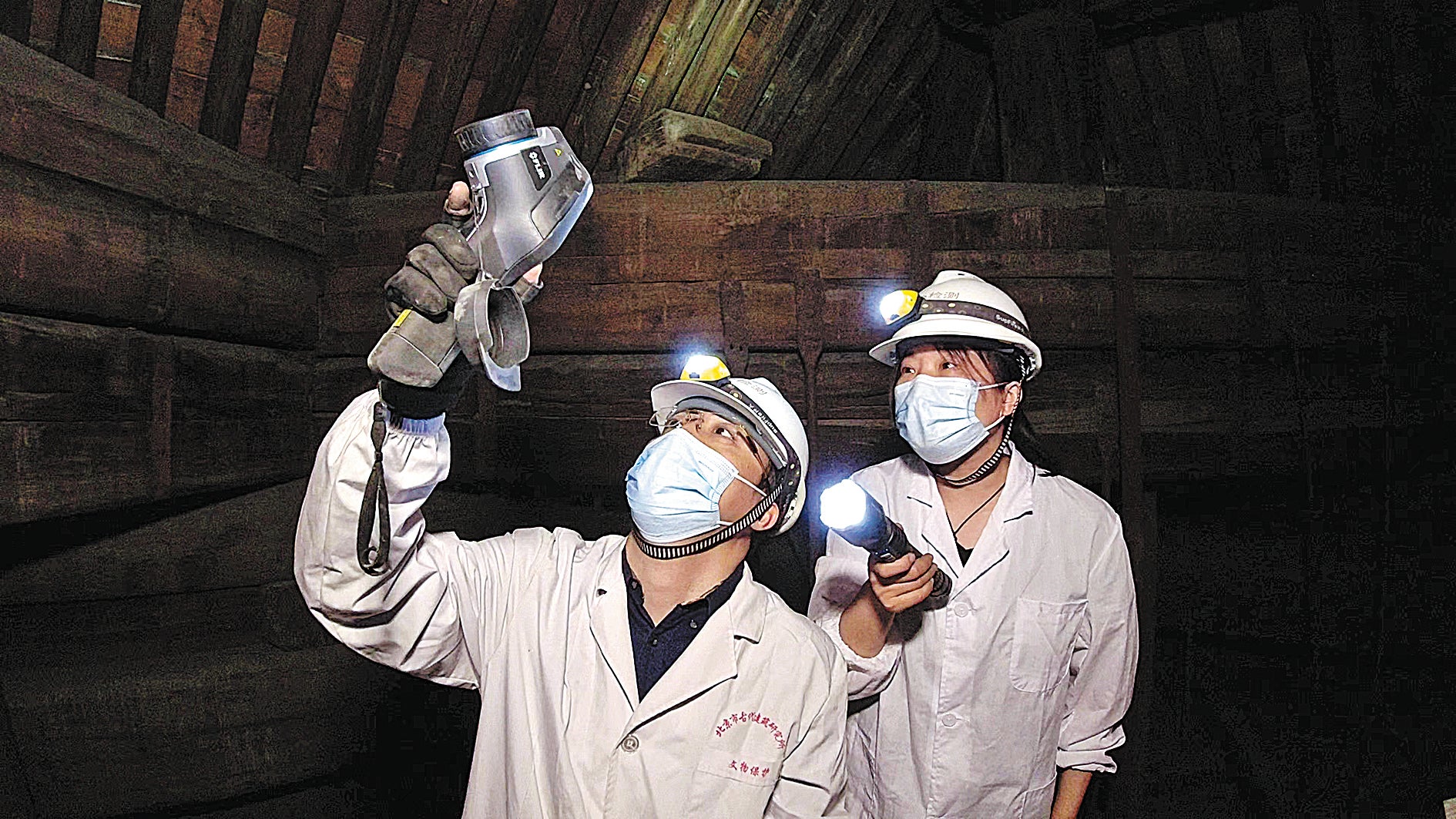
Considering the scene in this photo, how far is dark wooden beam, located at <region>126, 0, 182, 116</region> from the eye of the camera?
11.0 feet

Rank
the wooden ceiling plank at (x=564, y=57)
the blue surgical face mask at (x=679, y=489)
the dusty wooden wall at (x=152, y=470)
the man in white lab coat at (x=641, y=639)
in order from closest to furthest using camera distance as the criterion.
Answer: the man in white lab coat at (x=641, y=639) < the blue surgical face mask at (x=679, y=489) < the dusty wooden wall at (x=152, y=470) < the wooden ceiling plank at (x=564, y=57)

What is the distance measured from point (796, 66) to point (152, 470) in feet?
12.0

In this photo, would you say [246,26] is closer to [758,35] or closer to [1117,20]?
[758,35]

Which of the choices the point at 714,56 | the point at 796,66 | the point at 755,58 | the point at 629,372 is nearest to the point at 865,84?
the point at 796,66

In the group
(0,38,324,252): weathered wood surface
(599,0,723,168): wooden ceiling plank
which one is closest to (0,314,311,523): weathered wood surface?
(0,38,324,252): weathered wood surface

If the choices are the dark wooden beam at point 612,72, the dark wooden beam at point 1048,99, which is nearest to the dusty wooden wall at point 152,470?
the dark wooden beam at point 612,72

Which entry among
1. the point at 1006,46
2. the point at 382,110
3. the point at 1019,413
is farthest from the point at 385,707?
the point at 1006,46

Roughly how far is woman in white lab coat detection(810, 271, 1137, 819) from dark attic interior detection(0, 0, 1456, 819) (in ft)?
3.20

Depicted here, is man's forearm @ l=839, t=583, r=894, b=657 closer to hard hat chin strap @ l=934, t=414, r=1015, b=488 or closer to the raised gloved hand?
hard hat chin strap @ l=934, t=414, r=1015, b=488

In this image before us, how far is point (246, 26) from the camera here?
11.9 feet

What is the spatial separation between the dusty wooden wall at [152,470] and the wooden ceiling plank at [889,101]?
3.62 metres

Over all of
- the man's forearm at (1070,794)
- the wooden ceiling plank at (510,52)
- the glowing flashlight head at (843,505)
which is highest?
the wooden ceiling plank at (510,52)

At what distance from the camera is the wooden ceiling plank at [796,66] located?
520 cm

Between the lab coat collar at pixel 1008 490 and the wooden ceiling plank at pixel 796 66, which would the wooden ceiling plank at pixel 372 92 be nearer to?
the wooden ceiling plank at pixel 796 66
